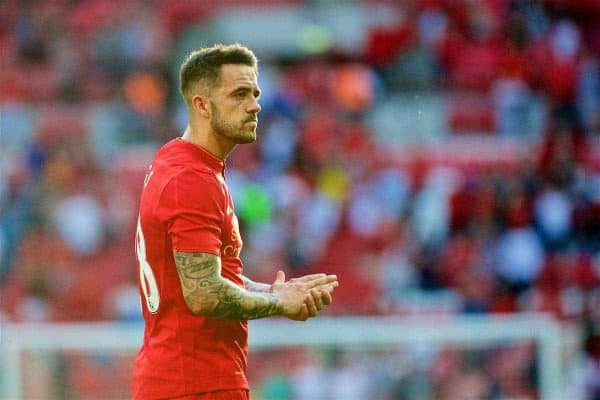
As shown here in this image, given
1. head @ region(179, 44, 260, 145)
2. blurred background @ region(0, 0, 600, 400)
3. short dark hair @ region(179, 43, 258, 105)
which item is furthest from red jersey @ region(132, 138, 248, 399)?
blurred background @ region(0, 0, 600, 400)

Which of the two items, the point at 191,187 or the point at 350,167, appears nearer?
the point at 191,187

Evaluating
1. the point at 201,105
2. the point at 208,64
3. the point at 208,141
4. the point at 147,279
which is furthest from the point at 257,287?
the point at 208,64

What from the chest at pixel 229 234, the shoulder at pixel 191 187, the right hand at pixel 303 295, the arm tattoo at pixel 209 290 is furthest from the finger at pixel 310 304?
the shoulder at pixel 191 187

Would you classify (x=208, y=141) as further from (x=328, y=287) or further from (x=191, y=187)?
(x=328, y=287)

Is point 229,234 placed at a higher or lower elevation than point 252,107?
lower

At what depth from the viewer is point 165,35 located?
14.6 meters

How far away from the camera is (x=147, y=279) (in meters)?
4.25

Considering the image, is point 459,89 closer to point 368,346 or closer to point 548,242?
point 548,242

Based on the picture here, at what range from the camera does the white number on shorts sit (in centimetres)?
422

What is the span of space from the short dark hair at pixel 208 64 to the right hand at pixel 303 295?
716 mm

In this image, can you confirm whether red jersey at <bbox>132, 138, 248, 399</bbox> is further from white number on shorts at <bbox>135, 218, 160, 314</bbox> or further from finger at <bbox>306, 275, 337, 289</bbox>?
finger at <bbox>306, 275, 337, 289</bbox>

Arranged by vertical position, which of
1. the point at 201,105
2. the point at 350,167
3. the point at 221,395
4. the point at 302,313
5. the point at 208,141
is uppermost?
the point at 350,167

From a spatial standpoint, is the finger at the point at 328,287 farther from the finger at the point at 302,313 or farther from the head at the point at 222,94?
the head at the point at 222,94

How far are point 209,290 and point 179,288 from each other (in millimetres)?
193
